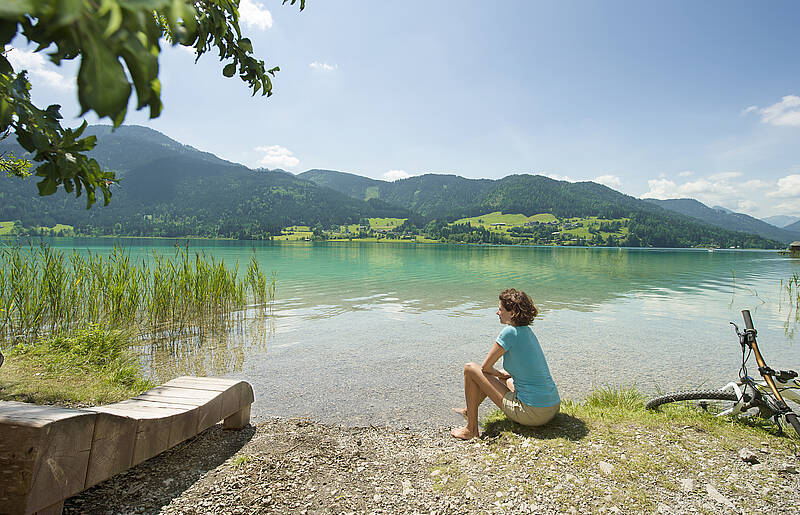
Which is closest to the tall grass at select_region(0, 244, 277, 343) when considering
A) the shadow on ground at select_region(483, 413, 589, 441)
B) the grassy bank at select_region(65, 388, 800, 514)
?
the grassy bank at select_region(65, 388, 800, 514)

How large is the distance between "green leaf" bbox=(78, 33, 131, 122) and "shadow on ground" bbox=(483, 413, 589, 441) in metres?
5.12

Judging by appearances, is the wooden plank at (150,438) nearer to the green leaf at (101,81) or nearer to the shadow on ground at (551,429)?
the green leaf at (101,81)

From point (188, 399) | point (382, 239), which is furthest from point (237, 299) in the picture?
point (382, 239)

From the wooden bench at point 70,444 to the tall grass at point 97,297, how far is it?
6672 mm

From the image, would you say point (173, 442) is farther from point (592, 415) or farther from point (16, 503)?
point (592, 415)

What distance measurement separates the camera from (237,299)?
530 inches

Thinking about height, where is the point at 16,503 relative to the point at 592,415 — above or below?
above

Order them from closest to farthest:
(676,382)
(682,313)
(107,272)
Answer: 1. (676,382)
2. (107,272)
3. (682,313)

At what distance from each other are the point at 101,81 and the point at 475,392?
5.55m

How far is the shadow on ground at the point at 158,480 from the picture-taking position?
3.41 metres

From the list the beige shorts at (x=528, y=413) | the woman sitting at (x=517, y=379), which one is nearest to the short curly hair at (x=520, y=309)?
the woman sitting at (x=517, y=379)

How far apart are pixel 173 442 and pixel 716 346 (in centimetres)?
1281

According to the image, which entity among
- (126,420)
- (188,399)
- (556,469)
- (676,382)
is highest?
(126,420)

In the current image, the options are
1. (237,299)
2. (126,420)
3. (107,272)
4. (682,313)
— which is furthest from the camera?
(682,313)
